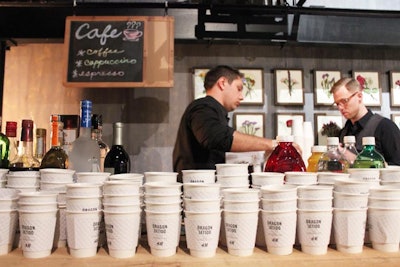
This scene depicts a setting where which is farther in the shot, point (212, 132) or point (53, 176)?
point (212, 132)

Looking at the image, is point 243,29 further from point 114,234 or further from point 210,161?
point 114,234

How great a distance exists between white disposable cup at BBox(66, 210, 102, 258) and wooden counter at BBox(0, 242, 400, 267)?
0.02m

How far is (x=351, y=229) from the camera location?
1060 mm

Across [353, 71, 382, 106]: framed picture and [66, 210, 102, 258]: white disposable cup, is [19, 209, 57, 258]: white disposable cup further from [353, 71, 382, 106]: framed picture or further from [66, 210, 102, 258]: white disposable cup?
[353, 71, 382, 106]: framed picture

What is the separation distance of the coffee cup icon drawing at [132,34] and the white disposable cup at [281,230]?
2351 millimetres

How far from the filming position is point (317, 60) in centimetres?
371

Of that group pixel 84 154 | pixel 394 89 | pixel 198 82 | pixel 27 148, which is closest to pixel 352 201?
pixel 84 154

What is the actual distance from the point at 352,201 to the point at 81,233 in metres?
0.80

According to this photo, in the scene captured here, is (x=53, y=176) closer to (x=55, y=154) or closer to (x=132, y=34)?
(x=55, y=154)

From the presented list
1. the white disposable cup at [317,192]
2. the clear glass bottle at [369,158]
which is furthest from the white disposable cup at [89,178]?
the clear glass bottle at [369,158]

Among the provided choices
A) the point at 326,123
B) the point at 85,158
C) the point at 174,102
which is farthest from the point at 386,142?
the point at 85,158

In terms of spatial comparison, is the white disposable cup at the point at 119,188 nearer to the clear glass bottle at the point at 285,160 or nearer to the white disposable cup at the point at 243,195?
the white disposable cup at the point at 243,195

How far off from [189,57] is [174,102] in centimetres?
47

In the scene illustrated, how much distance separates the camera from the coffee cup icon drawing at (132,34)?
3.04 meters
